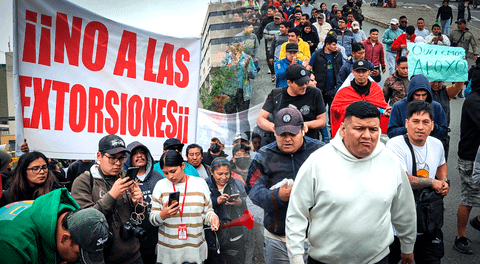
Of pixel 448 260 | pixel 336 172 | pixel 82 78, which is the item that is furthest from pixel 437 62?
pixel 82 78

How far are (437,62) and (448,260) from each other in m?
2.80

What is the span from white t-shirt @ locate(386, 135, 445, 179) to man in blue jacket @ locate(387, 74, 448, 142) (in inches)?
25.2

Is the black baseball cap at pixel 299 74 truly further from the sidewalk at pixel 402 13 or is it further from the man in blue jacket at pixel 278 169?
the sidewalk at pixel 402 13

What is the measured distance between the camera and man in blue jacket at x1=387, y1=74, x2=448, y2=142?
4.49 m

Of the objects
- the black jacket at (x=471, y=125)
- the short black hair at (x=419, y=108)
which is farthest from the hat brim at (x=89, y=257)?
the black jacket at (x=471, y=125)

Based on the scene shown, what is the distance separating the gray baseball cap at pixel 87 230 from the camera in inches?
92.8

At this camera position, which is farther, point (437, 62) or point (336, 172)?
point (437, 62)

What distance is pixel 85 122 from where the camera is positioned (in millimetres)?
4891

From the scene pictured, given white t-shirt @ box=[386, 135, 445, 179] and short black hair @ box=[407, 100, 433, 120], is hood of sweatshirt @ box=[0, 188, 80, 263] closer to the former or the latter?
white t-shirt @ box=[386, 135, 445, 179]

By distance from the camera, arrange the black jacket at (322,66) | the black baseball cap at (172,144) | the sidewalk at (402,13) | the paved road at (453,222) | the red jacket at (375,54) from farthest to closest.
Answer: the sidewalk at (402,13)
the red jacket at (375,54)
the black jacket at (322,66)
the black baseball cap at (172,144)
the paved road at (453,222)

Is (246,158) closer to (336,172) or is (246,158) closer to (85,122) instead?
(85,122)

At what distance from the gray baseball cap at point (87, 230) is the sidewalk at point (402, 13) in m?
22.1

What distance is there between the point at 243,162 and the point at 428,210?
2.60 m

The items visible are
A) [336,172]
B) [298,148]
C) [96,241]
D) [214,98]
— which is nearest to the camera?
[96,241]
